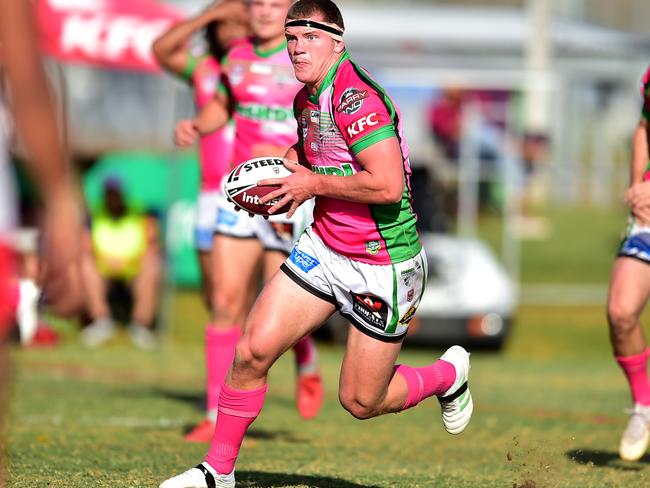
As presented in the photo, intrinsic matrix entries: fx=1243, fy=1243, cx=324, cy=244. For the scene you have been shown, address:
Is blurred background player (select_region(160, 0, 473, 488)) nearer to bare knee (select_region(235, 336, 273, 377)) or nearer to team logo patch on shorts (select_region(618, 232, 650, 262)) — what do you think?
bare knee (select_region(235, 336, 273, 377))

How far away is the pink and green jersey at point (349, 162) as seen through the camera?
5340mm

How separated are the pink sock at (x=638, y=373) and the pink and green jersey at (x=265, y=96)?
7.62 feet

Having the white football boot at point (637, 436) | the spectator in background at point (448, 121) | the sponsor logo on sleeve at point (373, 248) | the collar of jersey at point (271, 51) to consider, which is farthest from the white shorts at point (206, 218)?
the spectator in background at point (448, 121)

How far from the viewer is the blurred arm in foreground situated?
10.3ft

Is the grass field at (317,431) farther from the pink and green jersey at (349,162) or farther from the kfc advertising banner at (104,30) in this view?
the kfc advertising banner at (104,30)

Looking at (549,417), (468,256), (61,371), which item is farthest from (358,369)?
(468,256)

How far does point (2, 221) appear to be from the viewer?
11.8 feet

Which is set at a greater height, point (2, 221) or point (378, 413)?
point (2, 221)

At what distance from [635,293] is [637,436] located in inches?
32.4

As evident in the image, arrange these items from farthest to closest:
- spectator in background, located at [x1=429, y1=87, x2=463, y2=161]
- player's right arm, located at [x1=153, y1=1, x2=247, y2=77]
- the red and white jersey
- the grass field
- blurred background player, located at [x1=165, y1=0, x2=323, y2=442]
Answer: spectator in background, located at [x1=429, y1=87, x2=463, y2=161], player's right arm, located at [x1=153, y1=1, x2=247, y2=77], blurred background player, located at [x1=165, y1=0, x2=323, y2=442], the grass field, the red and white jersey

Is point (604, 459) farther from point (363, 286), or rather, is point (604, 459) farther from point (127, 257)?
point (127, 257)

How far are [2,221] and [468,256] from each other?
13.9 m

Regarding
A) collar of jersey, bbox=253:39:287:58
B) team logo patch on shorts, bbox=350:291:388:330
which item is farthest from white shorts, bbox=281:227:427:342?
collar of jersey, bbox=253:39:287:58

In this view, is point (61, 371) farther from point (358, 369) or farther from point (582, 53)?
point (582, 53)
